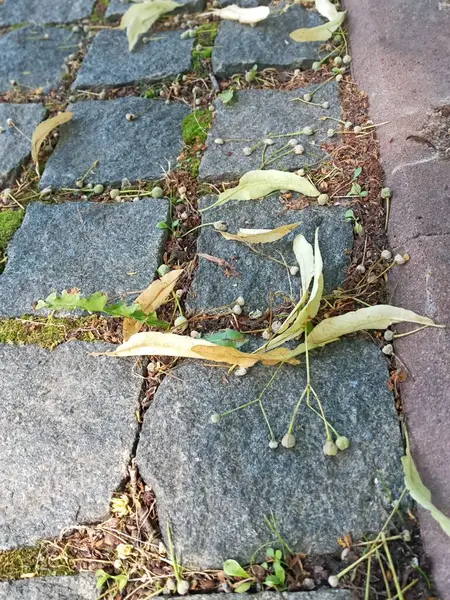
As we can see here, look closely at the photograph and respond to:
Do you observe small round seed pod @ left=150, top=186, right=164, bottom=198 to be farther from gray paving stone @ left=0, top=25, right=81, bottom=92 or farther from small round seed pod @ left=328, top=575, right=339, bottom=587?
small round seed pod @ left=328, top=575, right=339, bottom=587

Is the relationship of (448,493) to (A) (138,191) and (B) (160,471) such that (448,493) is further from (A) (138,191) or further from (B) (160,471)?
(A) (138,191)

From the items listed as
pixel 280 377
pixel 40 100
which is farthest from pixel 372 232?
pixel 40 100

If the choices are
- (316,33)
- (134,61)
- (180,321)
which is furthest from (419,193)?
(134,61)

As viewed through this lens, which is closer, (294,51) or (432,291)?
(432,291)

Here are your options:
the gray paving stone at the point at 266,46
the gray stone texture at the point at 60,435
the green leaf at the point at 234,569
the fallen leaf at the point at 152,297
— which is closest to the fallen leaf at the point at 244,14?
the gray paving stone at the point at 266,46

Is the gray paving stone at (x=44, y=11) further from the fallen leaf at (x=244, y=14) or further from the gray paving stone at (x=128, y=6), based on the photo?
the fallen leaf at (x=244, y=14)

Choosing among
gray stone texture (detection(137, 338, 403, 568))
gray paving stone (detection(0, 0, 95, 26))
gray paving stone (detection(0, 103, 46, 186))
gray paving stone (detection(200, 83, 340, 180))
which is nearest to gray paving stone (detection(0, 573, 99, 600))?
gray stone texture (detection(137, 338, 403, 568))
